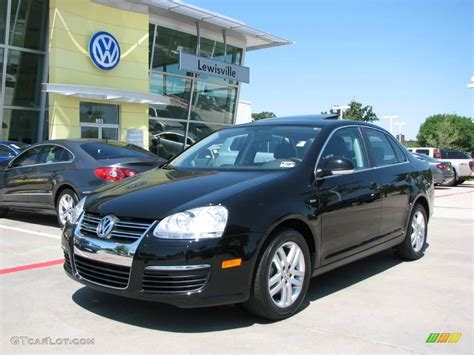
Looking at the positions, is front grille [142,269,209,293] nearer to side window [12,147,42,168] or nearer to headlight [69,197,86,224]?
headlight [69,197,86,224]

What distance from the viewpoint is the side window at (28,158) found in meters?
8.61

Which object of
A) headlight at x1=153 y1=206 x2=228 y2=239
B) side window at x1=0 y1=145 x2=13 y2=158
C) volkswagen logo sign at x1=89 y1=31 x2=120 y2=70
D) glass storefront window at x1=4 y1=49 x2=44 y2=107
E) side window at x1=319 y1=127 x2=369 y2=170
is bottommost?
side window at x1=0 y1=145 x2=13 y2=158

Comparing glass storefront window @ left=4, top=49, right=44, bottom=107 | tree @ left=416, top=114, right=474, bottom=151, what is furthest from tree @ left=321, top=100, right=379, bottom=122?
glass storefront window @ left=4, top=49, right=44, bottom=107

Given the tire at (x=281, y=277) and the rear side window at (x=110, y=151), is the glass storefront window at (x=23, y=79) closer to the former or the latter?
the rear side window at (x=110, y=151)

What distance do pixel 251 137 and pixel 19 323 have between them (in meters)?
2.64

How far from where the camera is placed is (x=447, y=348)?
3562 mm

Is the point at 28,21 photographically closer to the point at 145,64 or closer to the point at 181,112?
the point at 145,64

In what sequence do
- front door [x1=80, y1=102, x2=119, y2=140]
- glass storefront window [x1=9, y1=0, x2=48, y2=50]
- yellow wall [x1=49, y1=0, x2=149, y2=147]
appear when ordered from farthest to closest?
front door [x1=80, y1=102, x2=119, y2=140] → glass storefront window [x1=9, y1=0, x2=48, y2=50] → yellow wall [x1=49, y1=0, x2=149, y2=147]

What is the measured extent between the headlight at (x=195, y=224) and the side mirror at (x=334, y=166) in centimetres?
120

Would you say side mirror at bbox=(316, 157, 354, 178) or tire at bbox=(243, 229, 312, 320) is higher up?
side mirror at bbox=(316, 157, 354, 178)

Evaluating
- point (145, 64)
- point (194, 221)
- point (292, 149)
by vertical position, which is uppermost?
point (145, 64)

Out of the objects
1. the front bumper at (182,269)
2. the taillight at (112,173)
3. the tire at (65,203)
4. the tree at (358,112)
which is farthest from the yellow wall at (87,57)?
the tree at (358,112)

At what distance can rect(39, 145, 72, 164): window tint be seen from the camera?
8008 mm

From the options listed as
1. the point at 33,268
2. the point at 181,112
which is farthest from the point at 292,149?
the point at 181,112
